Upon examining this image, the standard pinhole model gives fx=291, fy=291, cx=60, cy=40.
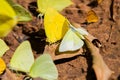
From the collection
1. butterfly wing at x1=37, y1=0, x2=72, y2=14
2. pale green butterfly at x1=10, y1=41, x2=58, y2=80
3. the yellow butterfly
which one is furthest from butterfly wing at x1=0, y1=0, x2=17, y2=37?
the yellow butterfly

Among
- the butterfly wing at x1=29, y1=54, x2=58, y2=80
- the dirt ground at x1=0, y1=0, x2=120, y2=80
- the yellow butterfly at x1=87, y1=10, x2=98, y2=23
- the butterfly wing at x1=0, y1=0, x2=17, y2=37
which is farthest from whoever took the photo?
the yellow butterfly at x1=87, y1=10, x2=98, y2=23

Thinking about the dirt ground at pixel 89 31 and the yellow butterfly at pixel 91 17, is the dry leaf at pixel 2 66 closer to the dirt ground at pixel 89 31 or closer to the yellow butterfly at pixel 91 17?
the dirt ground at pixel 89 31

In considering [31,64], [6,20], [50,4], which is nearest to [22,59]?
[31,64]

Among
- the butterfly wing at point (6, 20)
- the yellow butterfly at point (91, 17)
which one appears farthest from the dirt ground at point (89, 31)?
the butterfly wing at point (6, 20)

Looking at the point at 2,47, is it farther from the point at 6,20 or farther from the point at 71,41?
the point at 6,20

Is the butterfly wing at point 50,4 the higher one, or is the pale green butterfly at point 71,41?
the butterfly wing at point 50,4

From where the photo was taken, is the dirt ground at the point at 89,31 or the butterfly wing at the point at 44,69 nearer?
the butterfly wing at the point at 44,69

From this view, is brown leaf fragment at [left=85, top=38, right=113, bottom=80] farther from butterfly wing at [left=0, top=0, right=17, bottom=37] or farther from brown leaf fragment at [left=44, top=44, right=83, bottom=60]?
butterfly wing at [left=0, top=0, right=17, bottom=37]
